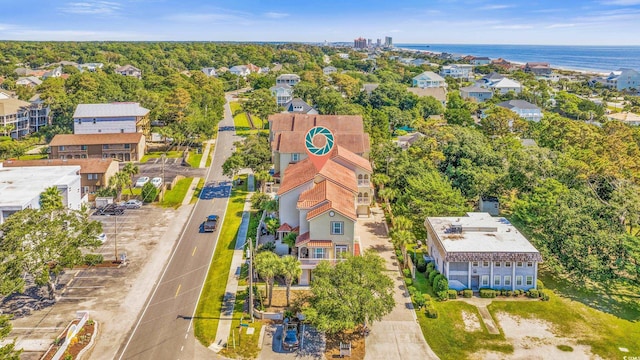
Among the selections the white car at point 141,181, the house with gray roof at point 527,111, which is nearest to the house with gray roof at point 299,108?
the white car at point 141,181

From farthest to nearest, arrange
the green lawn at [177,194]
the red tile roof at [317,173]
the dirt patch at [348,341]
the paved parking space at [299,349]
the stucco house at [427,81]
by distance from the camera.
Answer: the stucco house at [427,81] → the green lawn at [177,194] → the red tile roof at [317,173] → the dirt patch at [348,341] → the paved parking space at [299,349]

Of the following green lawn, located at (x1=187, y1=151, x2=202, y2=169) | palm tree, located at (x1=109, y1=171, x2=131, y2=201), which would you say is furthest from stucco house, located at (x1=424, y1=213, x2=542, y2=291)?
green lawn, located at (x1=187, y1=151, x2=202, y2=169)

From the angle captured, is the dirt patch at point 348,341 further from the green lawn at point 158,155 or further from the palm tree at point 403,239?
the green lawn at point 158,155

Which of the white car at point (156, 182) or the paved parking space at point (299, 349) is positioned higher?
the white car at point (156, 182)

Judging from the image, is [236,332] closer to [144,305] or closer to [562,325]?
[144,305]

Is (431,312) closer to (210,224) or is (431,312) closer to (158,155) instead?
(210,224)

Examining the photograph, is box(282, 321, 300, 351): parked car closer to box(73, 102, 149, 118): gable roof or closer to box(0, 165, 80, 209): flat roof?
box(0, 165, 80, 209): flat roof

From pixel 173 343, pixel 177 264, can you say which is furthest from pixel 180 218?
pixel 173 343
